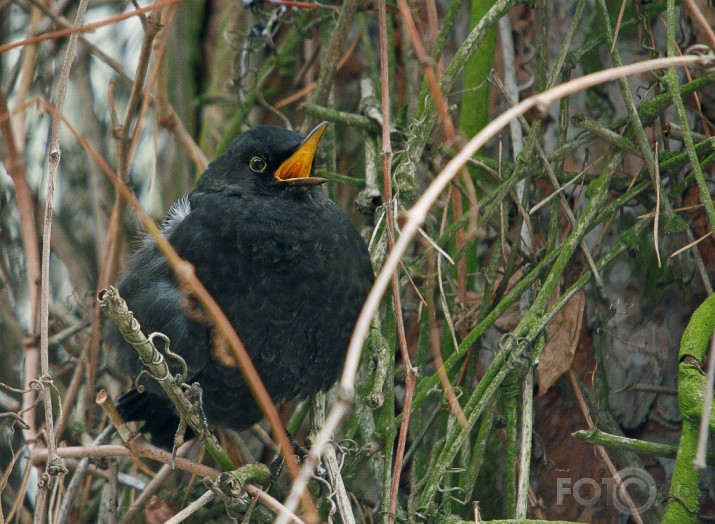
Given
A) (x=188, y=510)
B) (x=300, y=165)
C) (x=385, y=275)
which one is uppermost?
(x=300, y=165)

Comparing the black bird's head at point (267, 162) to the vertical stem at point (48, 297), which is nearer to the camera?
the vertical stem at point (48, 297)

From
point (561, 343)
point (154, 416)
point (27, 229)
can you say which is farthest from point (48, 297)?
point (561, 343)

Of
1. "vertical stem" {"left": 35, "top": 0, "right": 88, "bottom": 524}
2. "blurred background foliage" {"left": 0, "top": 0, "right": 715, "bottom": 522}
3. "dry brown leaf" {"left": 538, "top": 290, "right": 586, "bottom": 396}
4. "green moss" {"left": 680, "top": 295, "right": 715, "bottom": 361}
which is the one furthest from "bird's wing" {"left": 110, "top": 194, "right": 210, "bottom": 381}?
"green moss" {"left": 680, "top": 295, "right": 715, "bottom": 361}

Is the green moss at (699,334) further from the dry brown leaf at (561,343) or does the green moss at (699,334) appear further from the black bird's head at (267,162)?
the black bird's head at (267,162)

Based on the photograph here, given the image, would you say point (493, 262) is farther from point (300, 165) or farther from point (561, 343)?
point (300, 165)

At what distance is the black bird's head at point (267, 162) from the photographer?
2846 millimetres

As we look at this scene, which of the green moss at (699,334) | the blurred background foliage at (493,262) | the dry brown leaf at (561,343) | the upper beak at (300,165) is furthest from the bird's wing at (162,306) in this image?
the green moss at (699,334)

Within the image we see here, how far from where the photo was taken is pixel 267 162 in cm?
290

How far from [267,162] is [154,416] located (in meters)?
1.01

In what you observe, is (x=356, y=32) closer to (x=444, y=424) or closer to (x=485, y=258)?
(x=485, y=258)

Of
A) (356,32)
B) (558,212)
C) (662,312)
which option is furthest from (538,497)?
(356,32)

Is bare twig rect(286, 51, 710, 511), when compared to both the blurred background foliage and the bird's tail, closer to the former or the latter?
the blurred background foliage

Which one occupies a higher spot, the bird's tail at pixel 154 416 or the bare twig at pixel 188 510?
the bird's tail at pixel 154 416

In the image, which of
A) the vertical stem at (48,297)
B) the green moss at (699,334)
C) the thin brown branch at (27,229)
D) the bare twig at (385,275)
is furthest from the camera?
the thin brown branch at (27,229)
